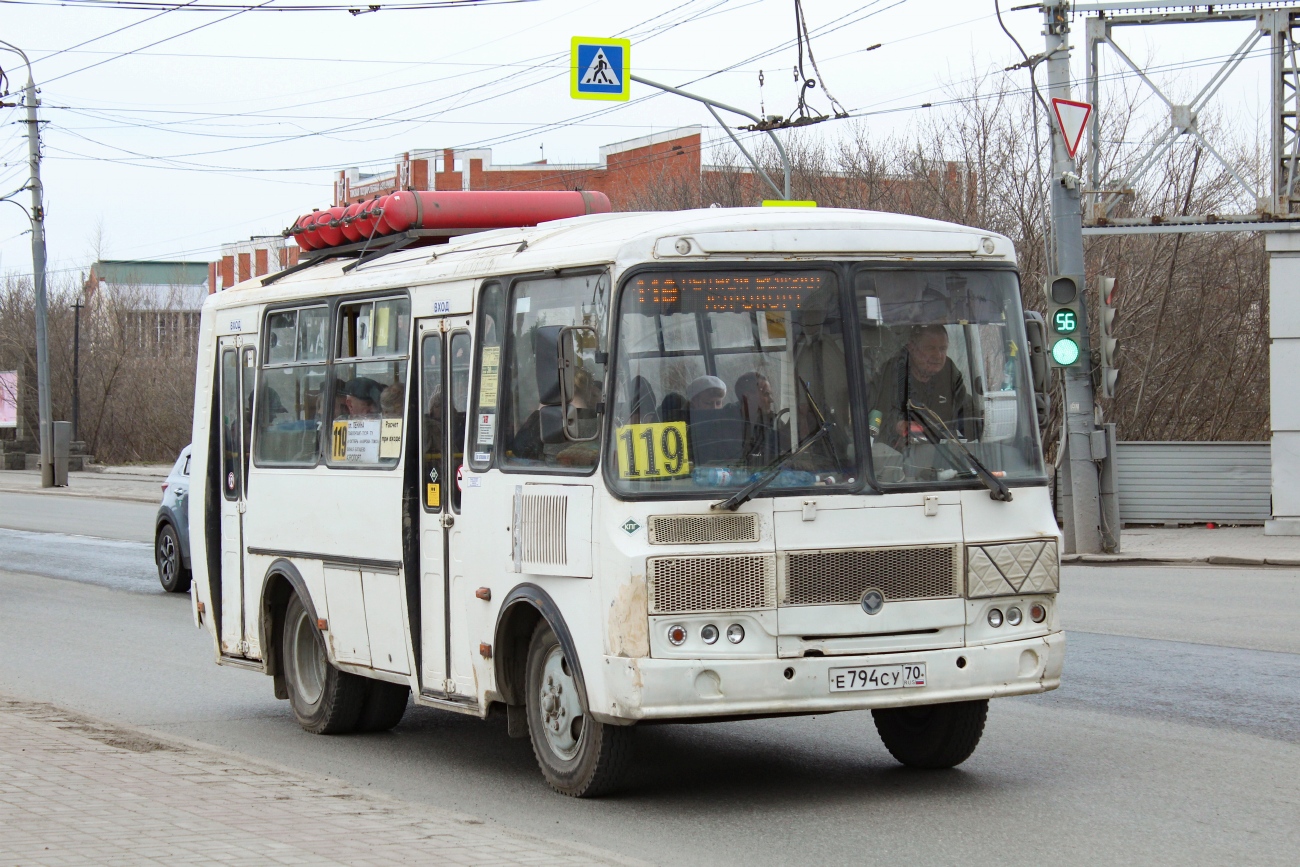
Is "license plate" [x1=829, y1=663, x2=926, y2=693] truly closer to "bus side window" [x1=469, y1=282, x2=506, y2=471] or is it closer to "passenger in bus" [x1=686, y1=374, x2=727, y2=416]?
"passenger in bus" [x1=686, y1=374, x2=727, y2=416]

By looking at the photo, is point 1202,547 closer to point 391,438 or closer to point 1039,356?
point 1039,356

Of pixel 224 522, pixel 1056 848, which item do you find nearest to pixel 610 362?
pixel 1056 848

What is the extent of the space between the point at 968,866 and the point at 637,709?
147 cm

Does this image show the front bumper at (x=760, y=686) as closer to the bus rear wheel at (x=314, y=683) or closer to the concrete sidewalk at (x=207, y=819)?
the concrete sidewalk at (x=207, y=819)

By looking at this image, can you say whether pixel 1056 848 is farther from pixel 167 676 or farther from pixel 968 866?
pixel 167 676

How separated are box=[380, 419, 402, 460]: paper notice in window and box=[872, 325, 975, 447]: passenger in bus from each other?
271 centimetres

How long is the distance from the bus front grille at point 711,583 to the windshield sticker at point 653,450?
37 cm

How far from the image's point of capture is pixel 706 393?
23.4 feet

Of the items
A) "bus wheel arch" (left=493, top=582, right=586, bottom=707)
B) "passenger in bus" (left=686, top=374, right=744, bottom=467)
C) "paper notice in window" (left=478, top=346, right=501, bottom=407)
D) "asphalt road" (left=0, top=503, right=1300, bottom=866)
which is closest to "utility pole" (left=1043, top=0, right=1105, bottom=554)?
"asphalt road" (left=0, top=503, right=1300, bottom=866)

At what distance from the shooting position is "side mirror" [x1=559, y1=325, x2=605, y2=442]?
7.23 m

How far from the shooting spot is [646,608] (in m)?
6.91

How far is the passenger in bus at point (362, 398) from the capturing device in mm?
9141

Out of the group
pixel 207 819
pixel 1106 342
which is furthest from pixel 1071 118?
pixel 207 819

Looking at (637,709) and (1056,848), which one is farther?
(637,709)
